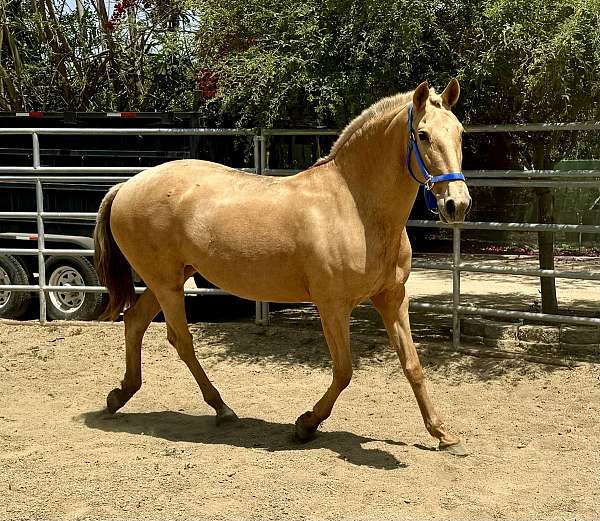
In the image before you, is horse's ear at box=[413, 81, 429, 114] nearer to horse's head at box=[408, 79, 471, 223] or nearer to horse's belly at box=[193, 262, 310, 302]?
horse's head at box=[408, 79, 471, 223]

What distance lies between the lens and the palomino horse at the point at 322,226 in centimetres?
415

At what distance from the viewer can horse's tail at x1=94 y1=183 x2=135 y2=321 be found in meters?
5.35

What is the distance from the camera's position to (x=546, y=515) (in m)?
3.46

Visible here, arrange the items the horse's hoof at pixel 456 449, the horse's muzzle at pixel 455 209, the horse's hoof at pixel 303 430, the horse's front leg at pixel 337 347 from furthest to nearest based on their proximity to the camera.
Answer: the horse's hoof at pixel 303 430, the horse's front leg at pixel 337 347, the horse's hoof at pixel 456 449, the horse's muzzle at pixel 455 209

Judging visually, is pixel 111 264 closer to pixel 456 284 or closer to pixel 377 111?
pixel 377 111

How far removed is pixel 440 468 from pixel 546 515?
70 centimetres

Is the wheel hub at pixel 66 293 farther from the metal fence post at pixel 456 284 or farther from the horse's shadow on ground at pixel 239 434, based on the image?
the metal fence post at pixel 456 284

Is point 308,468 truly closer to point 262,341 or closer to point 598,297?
point 262,341

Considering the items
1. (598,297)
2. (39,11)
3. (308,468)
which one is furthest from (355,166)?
(39,11)

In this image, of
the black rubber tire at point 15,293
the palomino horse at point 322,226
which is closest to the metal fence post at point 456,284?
the palomino horse at point 322,226

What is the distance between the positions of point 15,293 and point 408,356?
17.1 ft

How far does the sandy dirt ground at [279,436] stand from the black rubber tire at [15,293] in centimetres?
121

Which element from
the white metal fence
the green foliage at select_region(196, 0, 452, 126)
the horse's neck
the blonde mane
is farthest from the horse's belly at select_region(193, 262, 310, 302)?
the green foliage at select_region(196, 0, 452, 126)

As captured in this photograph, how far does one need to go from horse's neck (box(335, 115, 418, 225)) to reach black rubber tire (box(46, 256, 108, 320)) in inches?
168
